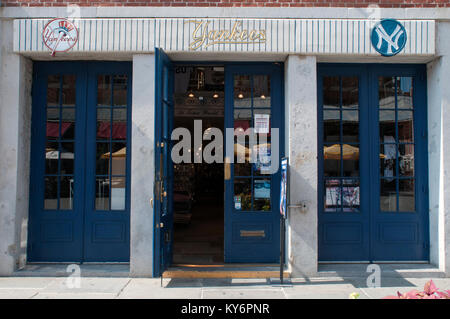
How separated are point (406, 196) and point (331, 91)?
2341 millimetres

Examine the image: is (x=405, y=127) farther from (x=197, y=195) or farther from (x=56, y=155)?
(x=197, y=195)

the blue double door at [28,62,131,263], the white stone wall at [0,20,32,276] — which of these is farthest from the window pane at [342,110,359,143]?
the white stone wall at [0,20,32,276]

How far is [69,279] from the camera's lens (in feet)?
19.4

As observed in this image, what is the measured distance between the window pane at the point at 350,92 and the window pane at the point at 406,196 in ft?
5.47

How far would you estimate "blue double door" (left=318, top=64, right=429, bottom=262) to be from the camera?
258 inches

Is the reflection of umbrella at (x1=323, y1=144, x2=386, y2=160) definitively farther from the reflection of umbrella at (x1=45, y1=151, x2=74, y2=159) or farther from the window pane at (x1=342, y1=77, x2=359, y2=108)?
the reflection of umbrella at (x1=45, y1=151, x2=74, y2=159)

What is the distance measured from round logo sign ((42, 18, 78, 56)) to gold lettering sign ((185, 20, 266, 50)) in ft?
6.52

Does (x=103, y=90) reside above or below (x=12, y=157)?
above

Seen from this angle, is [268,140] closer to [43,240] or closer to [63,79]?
[63,79]

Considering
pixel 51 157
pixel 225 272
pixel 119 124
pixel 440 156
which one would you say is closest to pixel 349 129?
pixel 440 156

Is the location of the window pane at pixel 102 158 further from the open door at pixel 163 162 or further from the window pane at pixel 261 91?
the window pane at pixel 261 91

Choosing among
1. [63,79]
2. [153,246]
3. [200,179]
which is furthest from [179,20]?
[200,179]

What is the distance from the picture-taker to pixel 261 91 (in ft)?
21.8

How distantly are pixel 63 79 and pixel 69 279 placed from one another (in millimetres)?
3534
